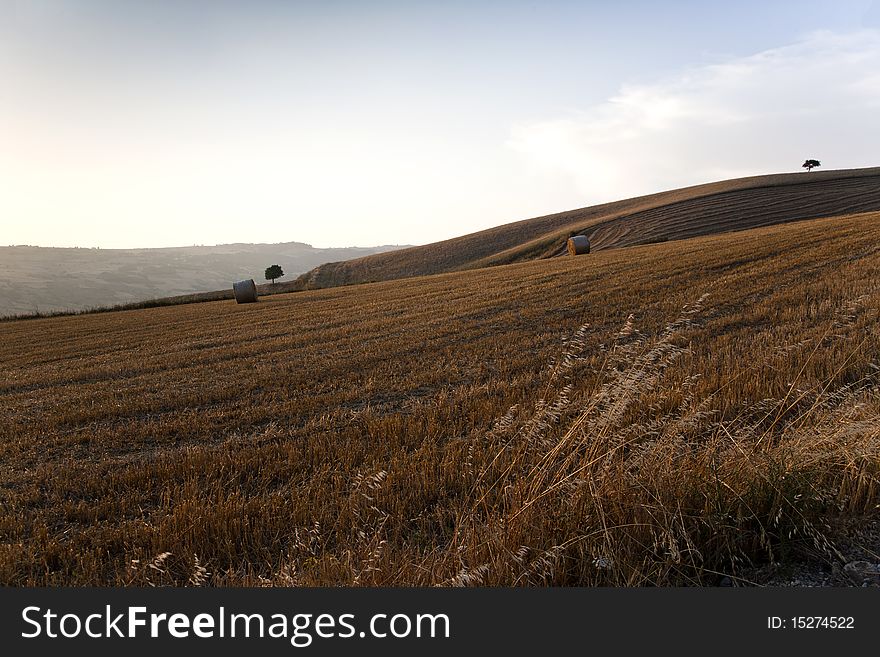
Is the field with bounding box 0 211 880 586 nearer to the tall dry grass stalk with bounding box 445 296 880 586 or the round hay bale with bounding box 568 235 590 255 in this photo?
the tall dry grass stalk with bounding box 445 296 880 586

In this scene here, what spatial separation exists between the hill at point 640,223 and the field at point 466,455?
139ft

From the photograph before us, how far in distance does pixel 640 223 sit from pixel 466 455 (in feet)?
191

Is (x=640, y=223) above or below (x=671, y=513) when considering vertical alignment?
above

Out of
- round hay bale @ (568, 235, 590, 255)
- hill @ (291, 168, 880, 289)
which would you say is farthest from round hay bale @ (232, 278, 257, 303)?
hill @ (291, 168, 880, 289)

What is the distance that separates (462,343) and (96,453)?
7535 mm

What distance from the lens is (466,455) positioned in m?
5.75

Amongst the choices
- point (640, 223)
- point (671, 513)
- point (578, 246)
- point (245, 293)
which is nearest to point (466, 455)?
point (671, 513)

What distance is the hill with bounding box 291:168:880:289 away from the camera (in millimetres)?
52438

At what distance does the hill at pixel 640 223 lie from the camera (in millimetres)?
52438

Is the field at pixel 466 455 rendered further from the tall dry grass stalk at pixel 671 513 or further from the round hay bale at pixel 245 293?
the round hay bale at pixel 245 293

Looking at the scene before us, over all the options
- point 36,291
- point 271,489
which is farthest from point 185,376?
point 36,291

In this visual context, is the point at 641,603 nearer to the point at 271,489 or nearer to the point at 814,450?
the point at 814,450

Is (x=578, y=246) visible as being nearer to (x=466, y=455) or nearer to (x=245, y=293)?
(x=245, y=293)

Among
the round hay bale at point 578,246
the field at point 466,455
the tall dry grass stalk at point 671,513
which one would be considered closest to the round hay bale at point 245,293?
the field at point 466,455
